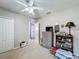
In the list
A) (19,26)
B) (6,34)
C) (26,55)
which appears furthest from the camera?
(19,26)

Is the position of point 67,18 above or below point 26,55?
above

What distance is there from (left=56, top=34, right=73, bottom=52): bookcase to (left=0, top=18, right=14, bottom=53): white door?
2957mm

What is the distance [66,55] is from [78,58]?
66 centimetres

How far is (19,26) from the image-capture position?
5.55 m

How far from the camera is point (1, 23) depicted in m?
4.14

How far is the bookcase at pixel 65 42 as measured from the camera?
3874 mm

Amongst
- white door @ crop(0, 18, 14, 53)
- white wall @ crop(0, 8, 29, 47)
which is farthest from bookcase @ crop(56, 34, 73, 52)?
white door @ crop(0, 18, 14, 53)

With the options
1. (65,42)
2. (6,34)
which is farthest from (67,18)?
(6,34)

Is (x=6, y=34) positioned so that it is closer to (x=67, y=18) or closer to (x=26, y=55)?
(x=26, y=55)

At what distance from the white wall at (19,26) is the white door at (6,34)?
1.33ft

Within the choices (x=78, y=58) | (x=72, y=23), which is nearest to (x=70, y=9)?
(x=72, y=23)

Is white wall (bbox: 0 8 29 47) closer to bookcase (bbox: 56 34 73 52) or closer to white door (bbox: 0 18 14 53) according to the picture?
white door (bbox: 0 18 14 53)

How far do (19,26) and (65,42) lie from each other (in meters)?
3.38

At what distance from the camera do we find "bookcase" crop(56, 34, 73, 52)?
3874mm
